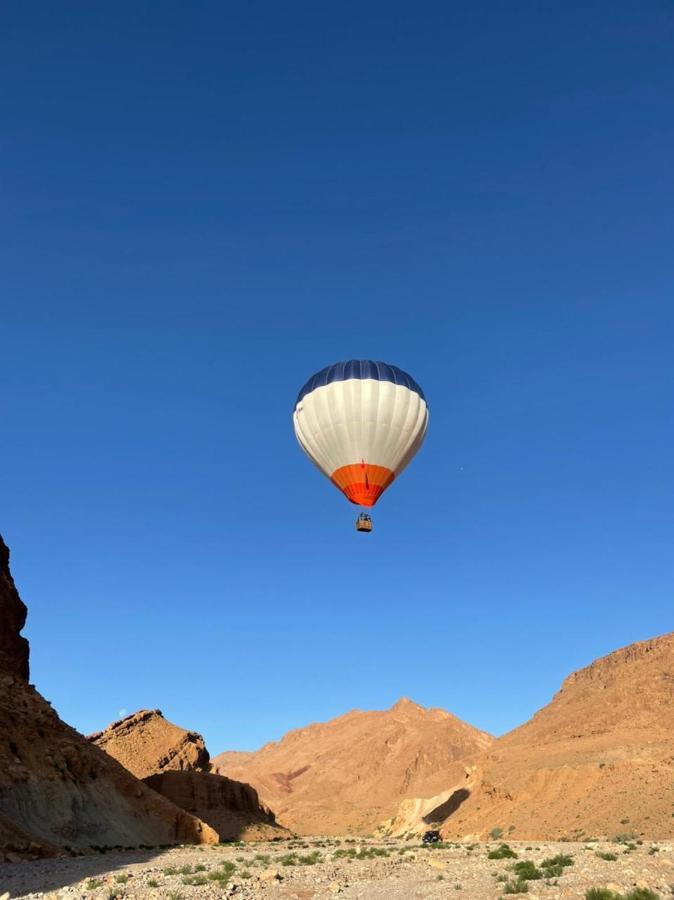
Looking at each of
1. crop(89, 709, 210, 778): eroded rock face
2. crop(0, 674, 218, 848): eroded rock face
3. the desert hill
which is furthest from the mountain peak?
crop(0, 674, 218, 848): eroded rock face

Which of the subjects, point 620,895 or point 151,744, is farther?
point 151,744

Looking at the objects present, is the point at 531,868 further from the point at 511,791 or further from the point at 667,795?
the point at 511,791

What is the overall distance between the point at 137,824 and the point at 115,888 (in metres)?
27.2

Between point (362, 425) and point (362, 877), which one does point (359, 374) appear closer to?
point (362, 425)

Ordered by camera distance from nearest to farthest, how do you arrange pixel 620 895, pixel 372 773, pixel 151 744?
1. pixel 620 895
2. pixel 151 744
3. pixel 372 773

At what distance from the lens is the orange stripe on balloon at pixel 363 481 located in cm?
3728

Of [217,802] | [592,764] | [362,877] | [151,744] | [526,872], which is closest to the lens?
[526,872]

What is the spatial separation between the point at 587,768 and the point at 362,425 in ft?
162

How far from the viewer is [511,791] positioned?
238 feet

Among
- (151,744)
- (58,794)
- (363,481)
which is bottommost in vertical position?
(58,794)

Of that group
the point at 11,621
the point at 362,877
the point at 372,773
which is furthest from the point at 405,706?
the point at 362,877

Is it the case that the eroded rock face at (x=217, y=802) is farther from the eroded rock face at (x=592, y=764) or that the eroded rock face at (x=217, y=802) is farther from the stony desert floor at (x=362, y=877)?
the stony desert floor at (x=362, y=877)

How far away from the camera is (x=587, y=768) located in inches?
2655

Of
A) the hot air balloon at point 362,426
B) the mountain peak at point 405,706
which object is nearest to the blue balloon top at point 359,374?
the hot air balloon at point 362,426
